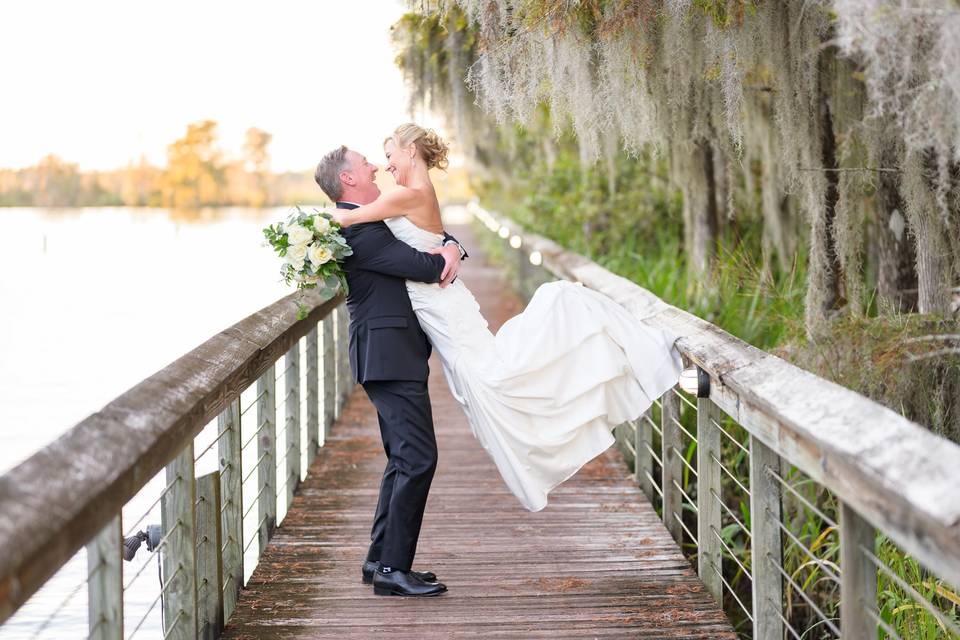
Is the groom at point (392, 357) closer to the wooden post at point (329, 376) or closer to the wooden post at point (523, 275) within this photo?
the wooden post at point (329, 376)

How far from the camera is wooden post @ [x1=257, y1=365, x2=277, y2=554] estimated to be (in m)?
4.25

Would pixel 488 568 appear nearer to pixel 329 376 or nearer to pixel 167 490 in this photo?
pixel 167 490

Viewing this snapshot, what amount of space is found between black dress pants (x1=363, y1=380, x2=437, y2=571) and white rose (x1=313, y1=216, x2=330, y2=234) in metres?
0.55

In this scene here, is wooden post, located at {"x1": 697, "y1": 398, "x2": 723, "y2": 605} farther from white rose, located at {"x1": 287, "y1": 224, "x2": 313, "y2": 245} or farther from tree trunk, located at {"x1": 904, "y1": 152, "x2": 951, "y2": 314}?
white rose, located at {"x1": 287, "y1": 224, "x2": 313, "y2": 245}

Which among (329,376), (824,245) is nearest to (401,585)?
(824,245)

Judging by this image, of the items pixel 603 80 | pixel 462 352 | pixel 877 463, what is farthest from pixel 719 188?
pixel 877 463

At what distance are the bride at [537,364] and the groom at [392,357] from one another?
0.26ft

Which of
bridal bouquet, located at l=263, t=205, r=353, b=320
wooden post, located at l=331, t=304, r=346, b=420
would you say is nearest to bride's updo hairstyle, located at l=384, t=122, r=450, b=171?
bridal bouquet, located at l=263, t=205, r=353, b=320

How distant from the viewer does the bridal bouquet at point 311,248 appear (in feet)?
11.9

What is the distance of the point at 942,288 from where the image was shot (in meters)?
4.41

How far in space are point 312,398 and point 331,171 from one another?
233 centimetres

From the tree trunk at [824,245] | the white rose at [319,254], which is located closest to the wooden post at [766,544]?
the white rose at [319,254]

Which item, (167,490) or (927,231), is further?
(927,231)

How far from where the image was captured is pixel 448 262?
382 cm
